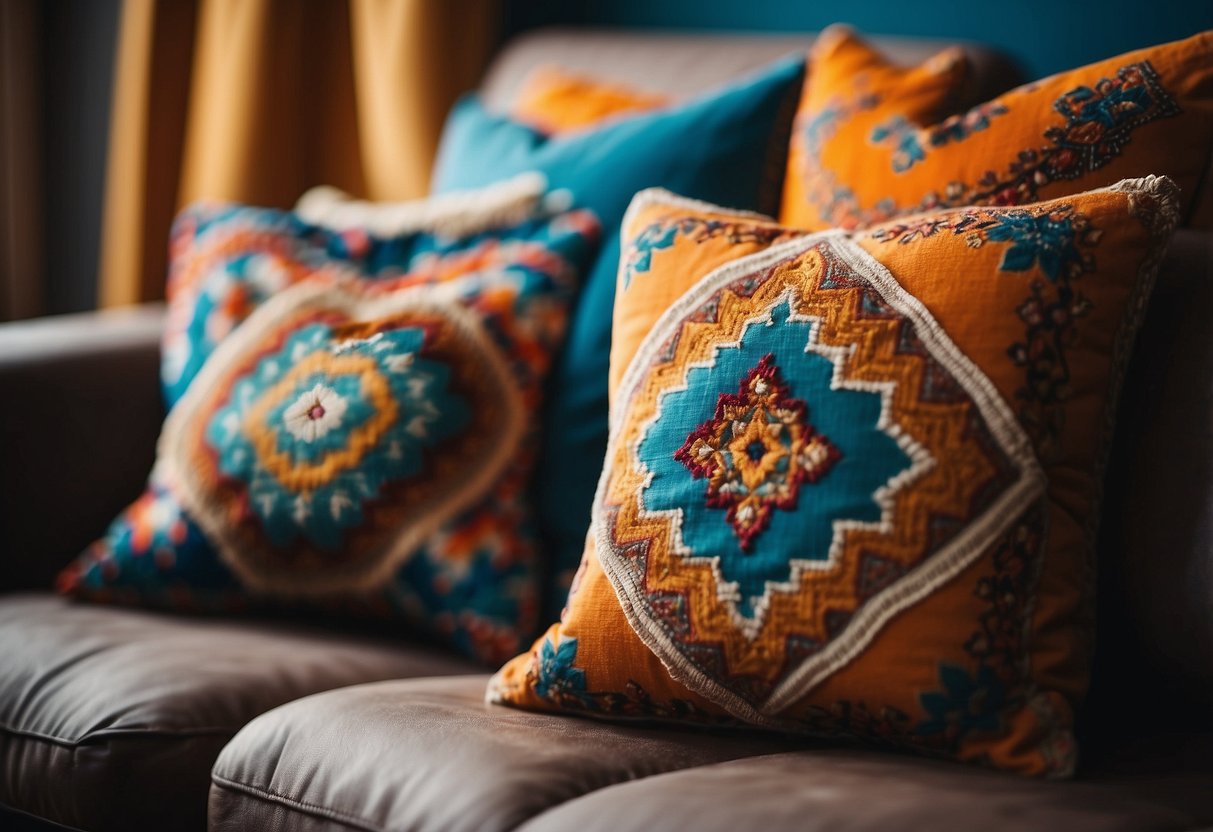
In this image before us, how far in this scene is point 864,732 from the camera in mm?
885

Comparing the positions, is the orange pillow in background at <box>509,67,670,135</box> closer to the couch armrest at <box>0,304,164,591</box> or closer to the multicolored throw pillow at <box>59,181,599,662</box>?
the multicolored throw pillow at <box>59,181,599,662</box>

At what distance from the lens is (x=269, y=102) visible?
2201 millimetres

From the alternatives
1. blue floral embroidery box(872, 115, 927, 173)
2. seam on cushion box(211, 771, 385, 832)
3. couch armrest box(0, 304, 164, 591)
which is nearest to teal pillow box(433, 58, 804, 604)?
blue floral embroidery box(872, 115, 927, 173)

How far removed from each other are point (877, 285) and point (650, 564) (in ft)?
0.83

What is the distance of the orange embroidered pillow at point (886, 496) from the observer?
0.84m

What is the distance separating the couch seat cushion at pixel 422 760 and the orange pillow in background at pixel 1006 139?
0.49 m

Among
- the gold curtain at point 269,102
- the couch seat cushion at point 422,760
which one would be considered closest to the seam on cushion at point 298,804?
the couch seat cushion at point 422,760

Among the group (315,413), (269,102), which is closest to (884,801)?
(315,413)

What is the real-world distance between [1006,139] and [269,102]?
146cm

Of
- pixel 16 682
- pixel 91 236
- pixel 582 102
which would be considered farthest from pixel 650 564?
pixel 91 236

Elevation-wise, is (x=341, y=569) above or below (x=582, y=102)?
below

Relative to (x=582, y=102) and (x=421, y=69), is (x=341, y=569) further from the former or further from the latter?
(x=421, y=69)

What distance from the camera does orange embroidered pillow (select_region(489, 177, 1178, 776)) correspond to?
84 centimetres

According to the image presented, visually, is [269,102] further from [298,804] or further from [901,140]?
[298,804]
